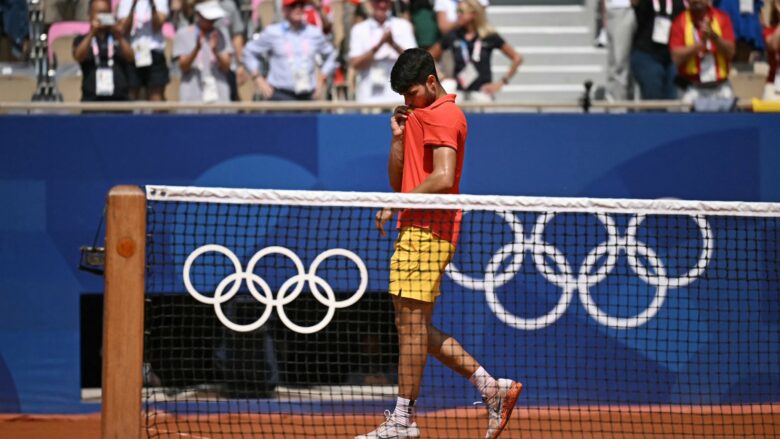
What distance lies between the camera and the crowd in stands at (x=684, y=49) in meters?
9.64

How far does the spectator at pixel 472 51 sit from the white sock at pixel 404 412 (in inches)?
174

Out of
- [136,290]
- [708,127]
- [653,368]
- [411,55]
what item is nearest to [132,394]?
[136,290]

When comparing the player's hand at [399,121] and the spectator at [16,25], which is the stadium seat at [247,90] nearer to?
the spectator at [16,25]

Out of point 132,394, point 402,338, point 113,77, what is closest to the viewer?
point 132,394

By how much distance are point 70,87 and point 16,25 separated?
2.63 ft

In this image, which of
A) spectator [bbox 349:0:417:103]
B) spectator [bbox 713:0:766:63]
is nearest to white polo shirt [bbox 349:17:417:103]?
spectator [bbox 349:0:417:103]

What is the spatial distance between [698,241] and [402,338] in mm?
3406

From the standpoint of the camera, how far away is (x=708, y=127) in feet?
28.3

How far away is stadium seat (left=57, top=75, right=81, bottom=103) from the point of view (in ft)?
31.0

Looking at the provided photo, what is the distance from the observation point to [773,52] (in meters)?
9.94

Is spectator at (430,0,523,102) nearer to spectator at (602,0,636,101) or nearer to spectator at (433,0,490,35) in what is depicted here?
spectator at (433,0,490,35)

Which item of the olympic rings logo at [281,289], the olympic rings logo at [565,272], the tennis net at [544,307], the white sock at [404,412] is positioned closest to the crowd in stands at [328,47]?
the tennis net at [544,307]

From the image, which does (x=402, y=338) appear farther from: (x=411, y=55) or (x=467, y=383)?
(x=467, y=383)

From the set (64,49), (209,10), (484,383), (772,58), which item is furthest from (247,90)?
(772,58)
